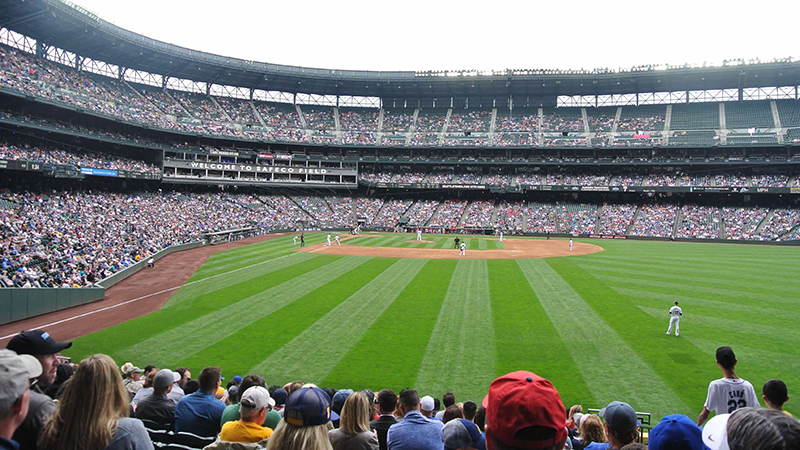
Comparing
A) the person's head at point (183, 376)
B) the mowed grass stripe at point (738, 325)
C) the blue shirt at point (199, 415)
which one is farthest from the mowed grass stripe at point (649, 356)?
the person's head at point (183, 376)

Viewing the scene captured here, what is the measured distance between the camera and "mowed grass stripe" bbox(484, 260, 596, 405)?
36.6ft

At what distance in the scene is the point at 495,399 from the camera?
2643 millimetres

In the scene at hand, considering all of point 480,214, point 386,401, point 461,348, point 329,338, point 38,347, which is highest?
point 480,214

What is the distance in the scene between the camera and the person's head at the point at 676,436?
3.17 metres

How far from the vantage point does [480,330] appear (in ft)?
51.1

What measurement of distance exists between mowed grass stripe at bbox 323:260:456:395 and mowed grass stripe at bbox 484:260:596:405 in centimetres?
214

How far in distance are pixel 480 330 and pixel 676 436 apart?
497 inches

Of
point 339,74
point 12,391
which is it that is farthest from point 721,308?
point 339,74

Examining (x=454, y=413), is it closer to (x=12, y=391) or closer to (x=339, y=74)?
(x=12, y=391)

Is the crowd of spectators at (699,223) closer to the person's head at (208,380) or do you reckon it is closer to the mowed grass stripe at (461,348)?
the mowed grass stripe at (461,348)

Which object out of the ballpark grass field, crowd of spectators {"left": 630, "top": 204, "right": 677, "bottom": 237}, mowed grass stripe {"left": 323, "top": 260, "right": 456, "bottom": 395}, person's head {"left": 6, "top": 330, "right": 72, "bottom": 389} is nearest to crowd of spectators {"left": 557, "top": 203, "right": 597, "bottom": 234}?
crowd of spectators {"left": 630, "top": 204, "right": 677, "bottom": 237}

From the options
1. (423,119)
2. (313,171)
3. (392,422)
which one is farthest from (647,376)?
(423,119)

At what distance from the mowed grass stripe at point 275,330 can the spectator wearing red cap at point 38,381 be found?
24.9 ft

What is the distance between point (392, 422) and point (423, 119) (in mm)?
76696
